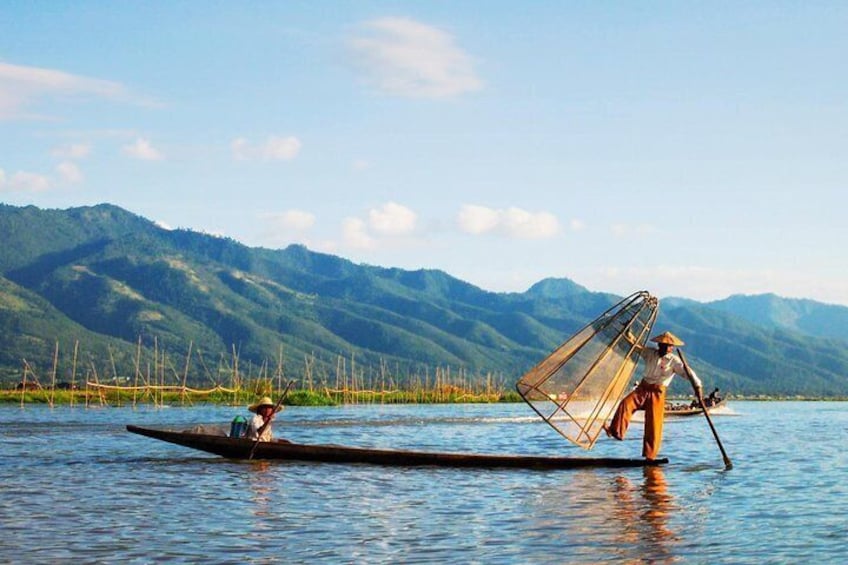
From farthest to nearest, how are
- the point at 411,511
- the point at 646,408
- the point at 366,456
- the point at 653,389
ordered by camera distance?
1. the point at 366,456
2. the point at 646,408
3. the point at 653,389
4. the point at 411,511

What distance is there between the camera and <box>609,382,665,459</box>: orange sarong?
17.4 m

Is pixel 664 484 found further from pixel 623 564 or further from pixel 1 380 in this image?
pixel 1 380

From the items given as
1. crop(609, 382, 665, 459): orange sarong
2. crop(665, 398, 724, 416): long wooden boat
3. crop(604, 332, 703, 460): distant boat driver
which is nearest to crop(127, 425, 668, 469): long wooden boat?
crop(609, 382, 665, 459): orange sarong

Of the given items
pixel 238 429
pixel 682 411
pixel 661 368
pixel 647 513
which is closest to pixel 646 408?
pixel 661 368

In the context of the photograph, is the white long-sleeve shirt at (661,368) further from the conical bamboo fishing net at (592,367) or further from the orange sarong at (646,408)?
the conical bamboo fishing net at (592,367)

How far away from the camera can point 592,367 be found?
738 inches

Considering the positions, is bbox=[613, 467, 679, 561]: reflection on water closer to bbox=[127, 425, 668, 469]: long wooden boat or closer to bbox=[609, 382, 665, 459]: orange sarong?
bbox=[609, 382, 665, 459]: orange sarong

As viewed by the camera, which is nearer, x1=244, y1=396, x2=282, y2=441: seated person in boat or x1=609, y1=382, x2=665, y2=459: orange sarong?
x1=609, y1=382, x2=665, y2=459: orange sarong

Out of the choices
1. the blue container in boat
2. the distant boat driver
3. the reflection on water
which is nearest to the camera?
the reflection on water

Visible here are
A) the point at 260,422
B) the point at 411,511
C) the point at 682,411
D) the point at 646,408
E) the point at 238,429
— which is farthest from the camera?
the point at 682,411

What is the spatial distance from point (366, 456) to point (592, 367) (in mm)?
3976

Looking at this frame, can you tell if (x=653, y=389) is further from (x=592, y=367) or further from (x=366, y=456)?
(x=366, y=456)

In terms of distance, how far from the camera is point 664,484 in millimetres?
16797

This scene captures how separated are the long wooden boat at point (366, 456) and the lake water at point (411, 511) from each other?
21cm
